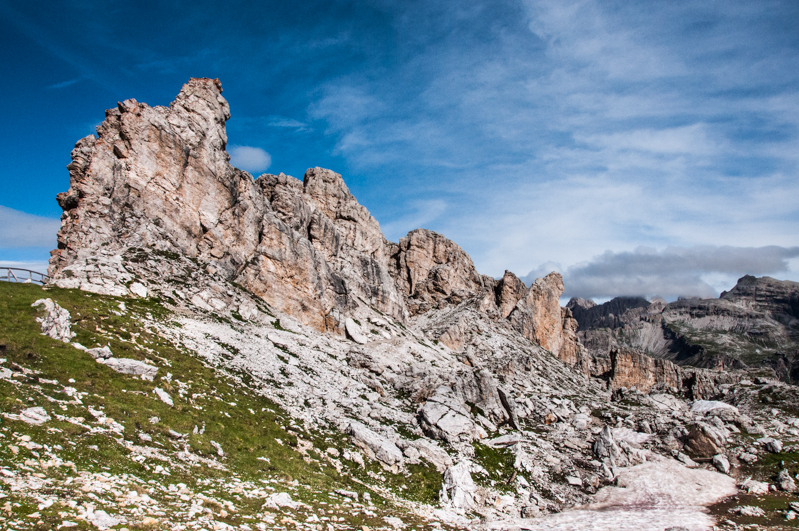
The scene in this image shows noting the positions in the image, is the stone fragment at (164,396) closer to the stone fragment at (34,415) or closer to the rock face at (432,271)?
the stone fragment at (34,415)

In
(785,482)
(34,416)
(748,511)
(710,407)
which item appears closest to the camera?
(34,416)

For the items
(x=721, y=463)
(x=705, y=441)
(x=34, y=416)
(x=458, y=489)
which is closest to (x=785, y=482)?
(x=721, y=463)

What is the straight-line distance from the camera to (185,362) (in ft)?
126

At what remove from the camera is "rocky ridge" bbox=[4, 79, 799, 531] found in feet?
119

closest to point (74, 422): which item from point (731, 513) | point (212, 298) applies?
point (212, 298)

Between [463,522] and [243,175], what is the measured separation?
2903 inches

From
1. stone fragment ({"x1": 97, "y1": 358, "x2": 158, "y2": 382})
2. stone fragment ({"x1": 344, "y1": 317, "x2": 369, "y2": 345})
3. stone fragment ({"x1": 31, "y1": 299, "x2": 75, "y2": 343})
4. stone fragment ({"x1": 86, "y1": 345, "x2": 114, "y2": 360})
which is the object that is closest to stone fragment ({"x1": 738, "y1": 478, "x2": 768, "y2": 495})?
stone fragment ({"x1": 344, "y1": 317, "x2": 369, "y2": 345})

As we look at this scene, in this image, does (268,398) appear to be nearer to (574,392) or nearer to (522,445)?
(522,445)

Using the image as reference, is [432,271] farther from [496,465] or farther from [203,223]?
[496,465]

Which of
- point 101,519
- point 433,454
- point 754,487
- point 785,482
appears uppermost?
point 101,519

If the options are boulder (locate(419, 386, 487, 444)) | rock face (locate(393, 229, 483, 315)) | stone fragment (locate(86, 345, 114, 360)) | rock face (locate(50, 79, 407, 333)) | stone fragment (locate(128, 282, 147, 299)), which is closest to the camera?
stone fragment (locate(86, 345, 114, 360))

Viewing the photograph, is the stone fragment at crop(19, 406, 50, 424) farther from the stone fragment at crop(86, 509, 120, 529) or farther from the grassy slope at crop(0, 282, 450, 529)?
the stone fragment at crop(86, 509, 120, 529)

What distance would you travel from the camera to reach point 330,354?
2499 inches

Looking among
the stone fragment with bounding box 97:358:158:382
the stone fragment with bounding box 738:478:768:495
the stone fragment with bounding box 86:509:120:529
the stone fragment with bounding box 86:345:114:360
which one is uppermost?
the stone fragment with bounding box 86:345:114:360
